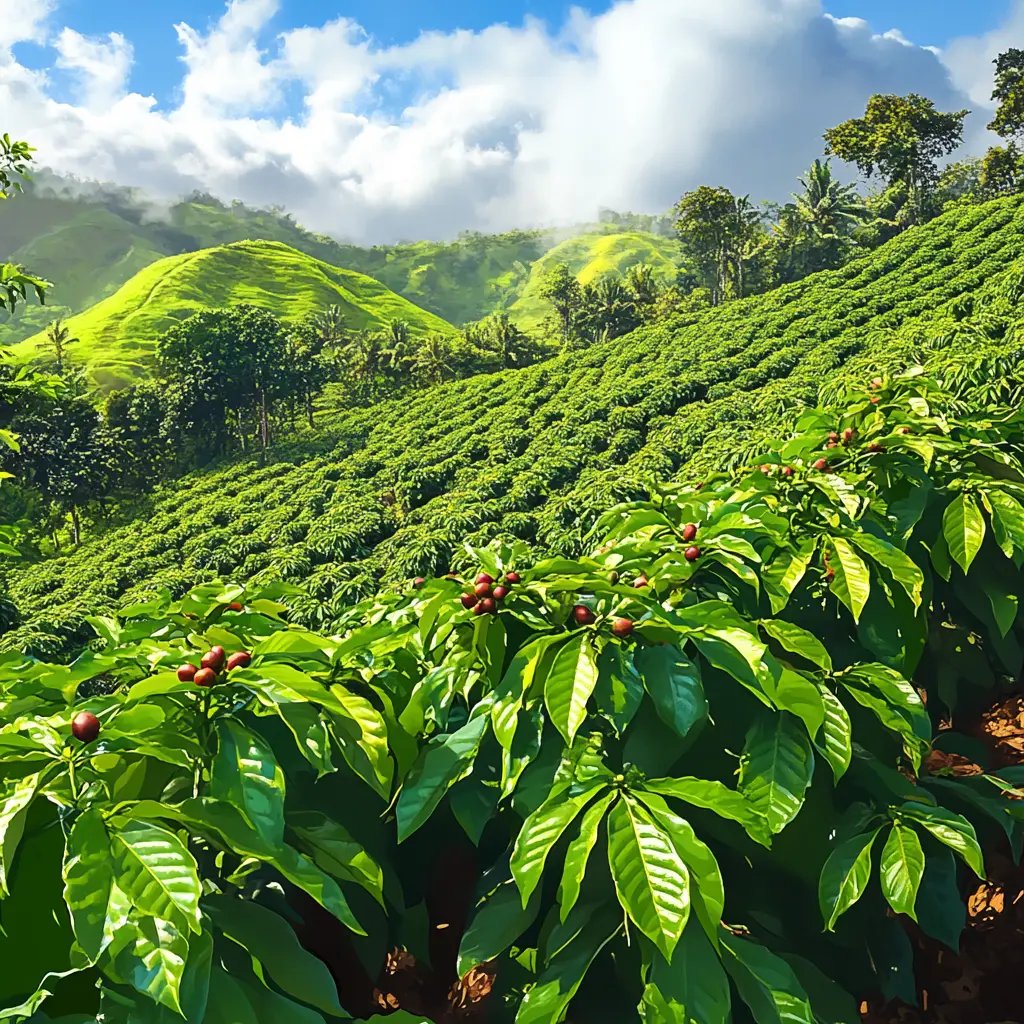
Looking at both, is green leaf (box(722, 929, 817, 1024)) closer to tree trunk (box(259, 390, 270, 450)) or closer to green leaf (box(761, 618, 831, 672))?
green leaf (box(761, 618, 831, 672))

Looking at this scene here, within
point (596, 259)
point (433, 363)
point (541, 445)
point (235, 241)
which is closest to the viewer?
point (541, 445)

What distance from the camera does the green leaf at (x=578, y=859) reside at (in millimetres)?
670

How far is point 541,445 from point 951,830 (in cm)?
1472

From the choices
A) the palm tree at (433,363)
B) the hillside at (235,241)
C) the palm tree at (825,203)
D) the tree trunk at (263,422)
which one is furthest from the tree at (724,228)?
the hillside at (235,241)

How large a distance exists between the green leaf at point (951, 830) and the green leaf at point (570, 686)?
1.39ft

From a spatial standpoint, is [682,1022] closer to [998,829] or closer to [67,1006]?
[67,1006]

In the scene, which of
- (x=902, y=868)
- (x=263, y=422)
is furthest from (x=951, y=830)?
(x=263, y=422)

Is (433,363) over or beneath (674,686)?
over

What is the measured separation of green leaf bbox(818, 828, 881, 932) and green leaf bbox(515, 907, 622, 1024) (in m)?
0.23

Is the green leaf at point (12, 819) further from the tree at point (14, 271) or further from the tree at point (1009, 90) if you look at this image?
the tree at point (1009, 90)

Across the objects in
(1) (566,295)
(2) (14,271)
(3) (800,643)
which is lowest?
(3) (800,643)

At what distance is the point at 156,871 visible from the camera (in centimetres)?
58

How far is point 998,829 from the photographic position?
1233 mm

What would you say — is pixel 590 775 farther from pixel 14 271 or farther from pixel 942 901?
pixel 14 271
